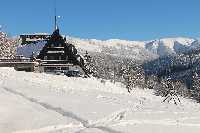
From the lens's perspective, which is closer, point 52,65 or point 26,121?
point 26,121

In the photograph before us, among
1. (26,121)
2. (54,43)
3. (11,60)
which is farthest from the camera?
(54,43)

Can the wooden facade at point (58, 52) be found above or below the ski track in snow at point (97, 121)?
above

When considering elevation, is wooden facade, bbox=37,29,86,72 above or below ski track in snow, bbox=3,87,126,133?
above

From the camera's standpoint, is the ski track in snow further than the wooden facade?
No

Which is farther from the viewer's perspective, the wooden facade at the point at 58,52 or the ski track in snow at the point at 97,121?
the wooden facade at the point at 58,52

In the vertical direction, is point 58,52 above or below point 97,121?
above

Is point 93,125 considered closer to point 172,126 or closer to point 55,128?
point 55,128

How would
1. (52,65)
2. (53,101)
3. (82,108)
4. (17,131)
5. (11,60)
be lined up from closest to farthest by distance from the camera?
(17,131) < (82,108) < (53,101) < (11,60) < (52,65)

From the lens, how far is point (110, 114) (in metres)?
15.3

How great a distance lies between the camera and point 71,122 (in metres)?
13.6

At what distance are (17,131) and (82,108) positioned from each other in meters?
4.46

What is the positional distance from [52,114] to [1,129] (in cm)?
255

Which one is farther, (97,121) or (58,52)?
(58,52)

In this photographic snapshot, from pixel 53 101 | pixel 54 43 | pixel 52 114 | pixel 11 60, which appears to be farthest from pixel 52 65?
pixel 52 114
